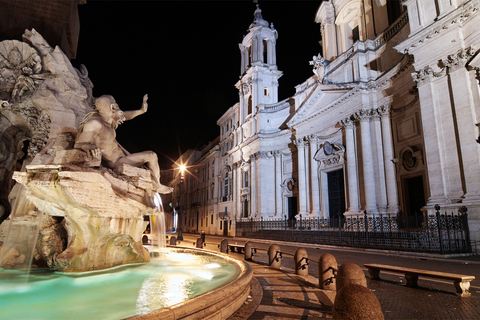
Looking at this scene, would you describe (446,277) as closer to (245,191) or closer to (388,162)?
(388,162)

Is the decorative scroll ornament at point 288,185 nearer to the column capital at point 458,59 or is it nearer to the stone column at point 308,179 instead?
the stone column at point 308,179

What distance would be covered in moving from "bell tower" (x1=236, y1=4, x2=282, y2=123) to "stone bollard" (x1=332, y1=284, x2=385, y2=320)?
32976mm

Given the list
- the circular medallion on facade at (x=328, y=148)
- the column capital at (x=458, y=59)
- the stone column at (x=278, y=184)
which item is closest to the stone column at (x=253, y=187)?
the stone column at (x=278, y=184)

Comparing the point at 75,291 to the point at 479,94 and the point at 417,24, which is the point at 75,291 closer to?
the point at 479,94

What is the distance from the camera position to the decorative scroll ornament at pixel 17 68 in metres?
8.38

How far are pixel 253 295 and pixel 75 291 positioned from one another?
277cm

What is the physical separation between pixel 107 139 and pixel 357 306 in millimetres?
5304

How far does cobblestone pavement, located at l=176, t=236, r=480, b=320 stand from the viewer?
429cm

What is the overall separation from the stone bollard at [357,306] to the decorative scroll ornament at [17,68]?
369 inches

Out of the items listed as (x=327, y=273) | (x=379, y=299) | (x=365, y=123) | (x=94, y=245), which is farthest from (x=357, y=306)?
(x=365, y=123)

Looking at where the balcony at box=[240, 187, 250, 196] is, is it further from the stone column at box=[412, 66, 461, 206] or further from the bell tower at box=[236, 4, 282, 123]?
the stone column at box=[412, 66, 461, 206]

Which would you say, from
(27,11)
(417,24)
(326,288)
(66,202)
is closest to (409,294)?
(326,288)

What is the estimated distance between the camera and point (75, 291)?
438 cm

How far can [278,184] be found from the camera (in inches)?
1244
